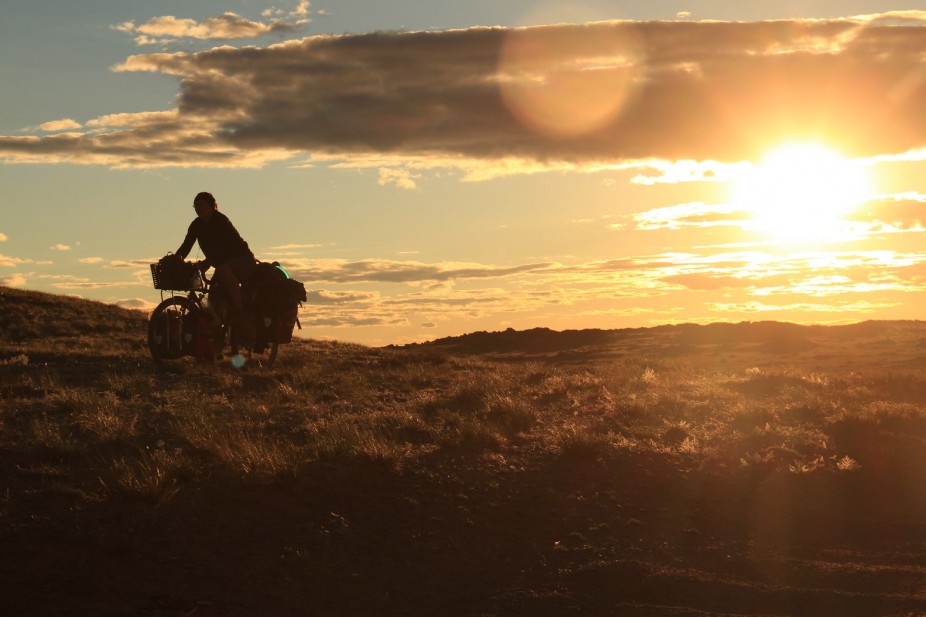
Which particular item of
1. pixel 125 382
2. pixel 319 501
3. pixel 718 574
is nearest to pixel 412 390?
pixel 125 382

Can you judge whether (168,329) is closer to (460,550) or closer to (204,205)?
(204,205)

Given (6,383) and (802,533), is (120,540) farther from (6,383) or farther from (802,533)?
(6,383)

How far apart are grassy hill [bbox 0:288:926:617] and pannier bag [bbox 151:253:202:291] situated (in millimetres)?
1294

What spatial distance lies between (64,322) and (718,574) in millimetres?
24986

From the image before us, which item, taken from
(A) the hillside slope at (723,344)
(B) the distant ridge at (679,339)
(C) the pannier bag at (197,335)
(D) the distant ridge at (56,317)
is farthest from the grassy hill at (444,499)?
(B) the distant ridge at (679,339)

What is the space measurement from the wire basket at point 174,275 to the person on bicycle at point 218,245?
0.62ft

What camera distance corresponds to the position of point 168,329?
51.5 ft

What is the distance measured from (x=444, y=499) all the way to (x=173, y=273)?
7.90 meters

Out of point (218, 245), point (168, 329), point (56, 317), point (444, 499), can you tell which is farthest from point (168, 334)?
point (56, 317)

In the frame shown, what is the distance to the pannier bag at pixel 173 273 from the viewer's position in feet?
50.5

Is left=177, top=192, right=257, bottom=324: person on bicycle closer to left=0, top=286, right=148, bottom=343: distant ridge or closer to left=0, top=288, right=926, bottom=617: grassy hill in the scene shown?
left=0, top=288, right=926, bottom=617: grassy hill

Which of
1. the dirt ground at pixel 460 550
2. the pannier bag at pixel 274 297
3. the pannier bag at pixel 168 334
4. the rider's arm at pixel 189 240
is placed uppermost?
the rider's arm at pixel 189 240

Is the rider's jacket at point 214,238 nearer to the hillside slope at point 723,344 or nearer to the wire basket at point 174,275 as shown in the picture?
the wire basket at point 174,275

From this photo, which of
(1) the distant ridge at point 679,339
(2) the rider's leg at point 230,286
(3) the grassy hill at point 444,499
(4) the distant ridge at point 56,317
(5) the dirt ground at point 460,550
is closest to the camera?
(5) the dirt ground at point 460,550
